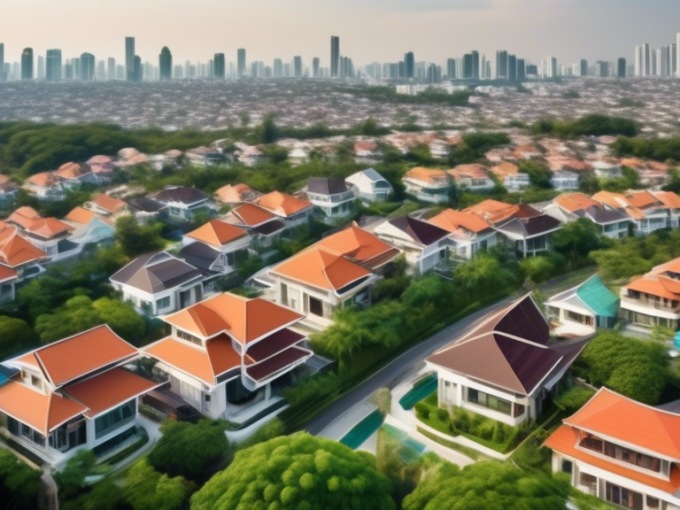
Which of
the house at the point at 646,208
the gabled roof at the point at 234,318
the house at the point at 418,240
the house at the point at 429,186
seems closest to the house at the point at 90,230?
the house at the point at 418,240

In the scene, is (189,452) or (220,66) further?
(220,66)

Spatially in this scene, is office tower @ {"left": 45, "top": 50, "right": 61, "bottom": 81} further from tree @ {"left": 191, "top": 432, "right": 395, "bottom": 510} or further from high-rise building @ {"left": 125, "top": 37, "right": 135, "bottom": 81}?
tree @ {"left": 191, "top": 432, "right": 395, "bottom": 510}

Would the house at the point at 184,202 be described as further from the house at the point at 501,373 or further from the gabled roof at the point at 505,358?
the house at the point at 501,373

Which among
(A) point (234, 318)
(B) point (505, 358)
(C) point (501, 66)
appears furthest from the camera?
(C) point (501, 66)

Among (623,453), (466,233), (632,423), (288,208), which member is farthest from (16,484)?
(288,208)

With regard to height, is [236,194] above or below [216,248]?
above

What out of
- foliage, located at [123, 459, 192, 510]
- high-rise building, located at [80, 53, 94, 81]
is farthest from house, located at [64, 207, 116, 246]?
high-rise building, located at [80, 53, 94, 81]

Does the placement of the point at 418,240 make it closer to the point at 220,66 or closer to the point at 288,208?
the point at 288,208
